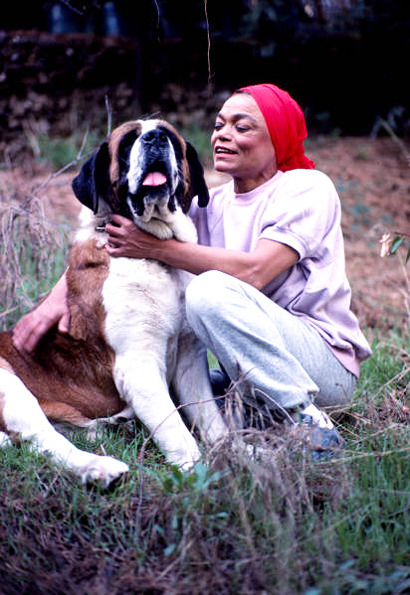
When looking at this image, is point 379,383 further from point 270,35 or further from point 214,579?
point 270,35

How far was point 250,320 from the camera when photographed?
246 centimetres

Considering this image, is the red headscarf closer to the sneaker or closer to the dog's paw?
the sneaker

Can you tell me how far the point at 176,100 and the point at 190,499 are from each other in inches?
272

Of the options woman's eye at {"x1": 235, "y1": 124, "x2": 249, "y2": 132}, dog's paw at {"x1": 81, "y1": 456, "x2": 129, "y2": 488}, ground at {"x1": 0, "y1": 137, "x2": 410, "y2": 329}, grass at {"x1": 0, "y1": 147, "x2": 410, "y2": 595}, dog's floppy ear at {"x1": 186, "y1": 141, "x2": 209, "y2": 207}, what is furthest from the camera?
ground at {"x1": 0, "y1": 137, "x2": 410, "y2": 329}

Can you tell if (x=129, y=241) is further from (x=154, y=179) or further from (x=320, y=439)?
(x=320, y=439)

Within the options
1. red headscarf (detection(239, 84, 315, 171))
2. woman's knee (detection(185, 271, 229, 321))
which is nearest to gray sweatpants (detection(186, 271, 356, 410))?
woman's knee (detection(185, 271, 229, 321))

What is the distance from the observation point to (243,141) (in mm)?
2838

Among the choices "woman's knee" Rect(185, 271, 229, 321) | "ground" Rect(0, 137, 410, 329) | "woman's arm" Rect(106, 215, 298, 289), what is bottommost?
"ground" Rect(0, 137, 410, 329)

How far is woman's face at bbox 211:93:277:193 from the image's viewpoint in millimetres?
2838

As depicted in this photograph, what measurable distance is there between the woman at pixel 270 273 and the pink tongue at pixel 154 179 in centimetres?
20

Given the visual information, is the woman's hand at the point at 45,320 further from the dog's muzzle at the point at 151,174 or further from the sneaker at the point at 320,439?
the sneaker at the point at 320,439

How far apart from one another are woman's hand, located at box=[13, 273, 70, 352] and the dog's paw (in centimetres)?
76

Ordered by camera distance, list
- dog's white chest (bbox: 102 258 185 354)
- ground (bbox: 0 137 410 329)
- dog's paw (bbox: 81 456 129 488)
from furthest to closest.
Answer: ground (bbox: 0 137 410 329) → dog's white chest (bbox: 102 258 185 354) → dog's paw (bbox: 81 456 129 488)

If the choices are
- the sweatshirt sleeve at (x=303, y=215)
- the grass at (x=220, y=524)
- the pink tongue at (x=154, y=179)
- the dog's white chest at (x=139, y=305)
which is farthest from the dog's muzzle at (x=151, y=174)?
the grass at (x=220, y=524)
